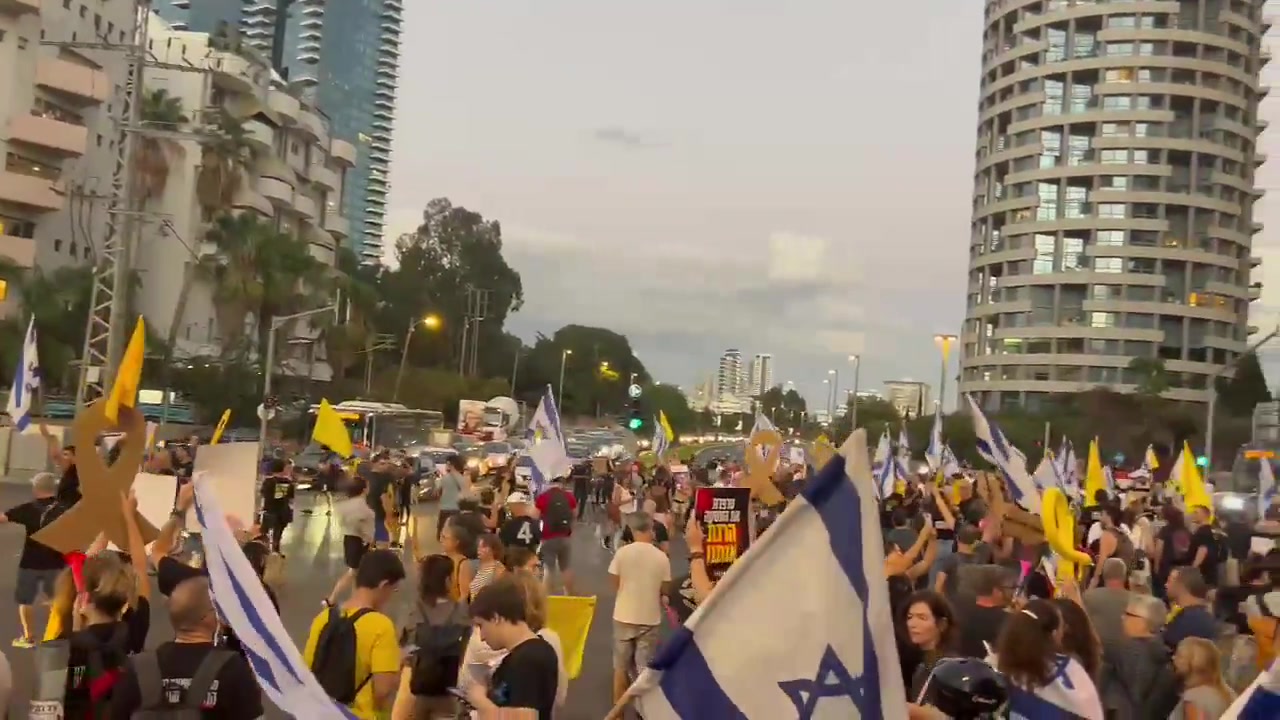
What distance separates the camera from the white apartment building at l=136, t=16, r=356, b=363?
197ft

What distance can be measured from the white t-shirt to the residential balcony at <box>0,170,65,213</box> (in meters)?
46.5

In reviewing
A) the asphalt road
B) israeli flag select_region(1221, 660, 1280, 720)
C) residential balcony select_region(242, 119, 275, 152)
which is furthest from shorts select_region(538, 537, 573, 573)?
residential balcony select_region(242, 119, 275, 152)

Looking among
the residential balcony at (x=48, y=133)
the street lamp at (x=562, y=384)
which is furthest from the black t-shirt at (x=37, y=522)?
the street lamp at (x=562, y=384)

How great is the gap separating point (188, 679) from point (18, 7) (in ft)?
169

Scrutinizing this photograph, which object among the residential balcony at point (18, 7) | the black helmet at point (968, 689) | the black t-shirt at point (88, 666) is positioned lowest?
the black t-shirt at point (88, 666)

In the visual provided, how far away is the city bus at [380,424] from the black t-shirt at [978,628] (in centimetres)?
4342

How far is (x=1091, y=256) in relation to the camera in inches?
3944

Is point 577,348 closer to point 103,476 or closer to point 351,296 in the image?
point 351,296

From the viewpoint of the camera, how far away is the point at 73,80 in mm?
52906

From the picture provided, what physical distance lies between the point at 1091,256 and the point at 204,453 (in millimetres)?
98293

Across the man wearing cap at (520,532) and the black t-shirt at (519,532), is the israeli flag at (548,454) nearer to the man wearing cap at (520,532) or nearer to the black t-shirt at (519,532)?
the man wearing cap at (520,532)

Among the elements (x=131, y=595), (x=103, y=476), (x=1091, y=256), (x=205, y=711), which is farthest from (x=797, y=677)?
(x=1091, y=256)

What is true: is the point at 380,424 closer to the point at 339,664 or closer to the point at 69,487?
the point at 69,487

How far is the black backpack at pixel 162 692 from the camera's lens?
15.1ft
